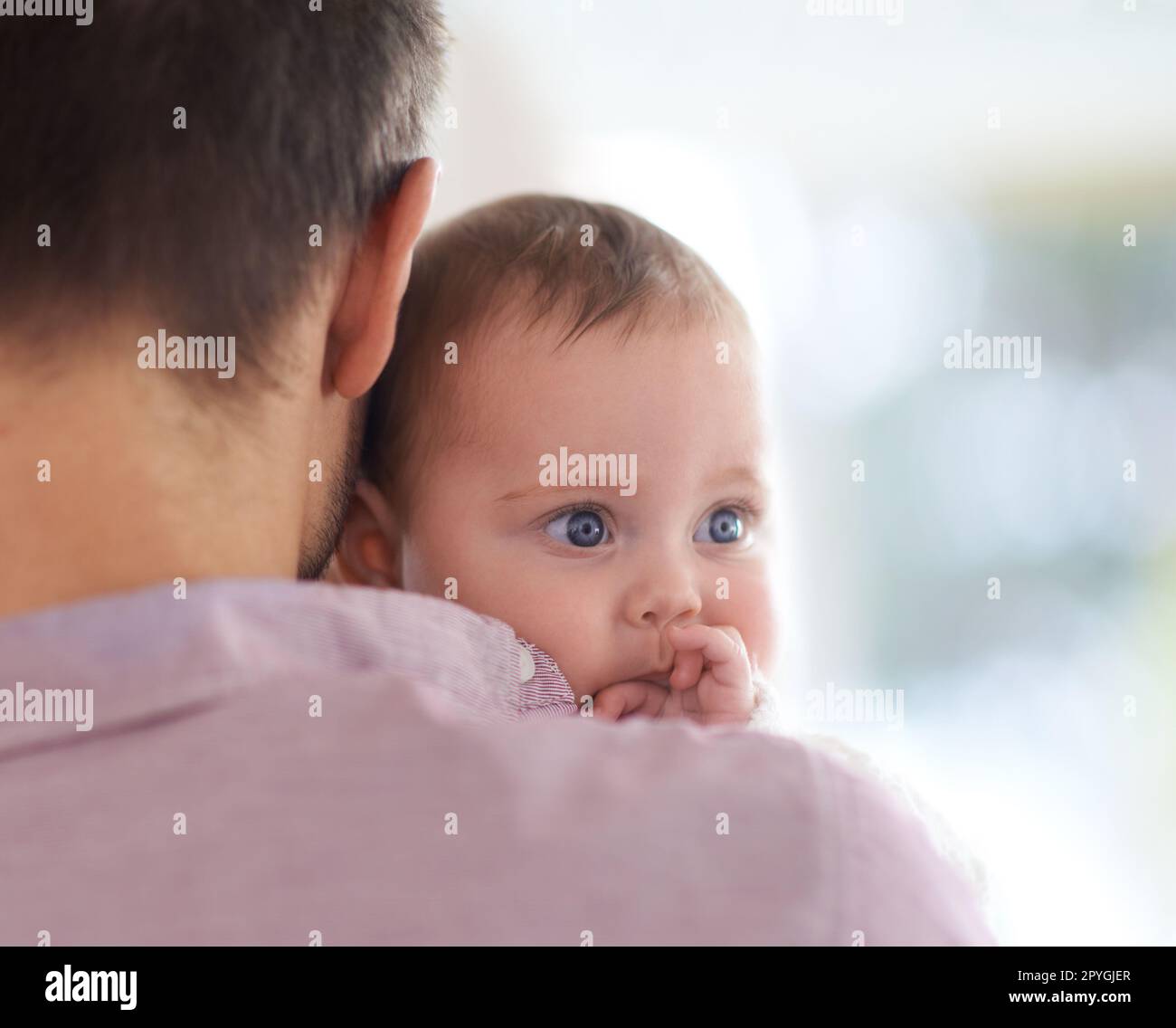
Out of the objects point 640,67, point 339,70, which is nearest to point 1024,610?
point 640,67

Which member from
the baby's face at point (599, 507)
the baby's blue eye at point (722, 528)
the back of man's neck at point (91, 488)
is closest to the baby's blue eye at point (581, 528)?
the baby's face at point (599, 507)

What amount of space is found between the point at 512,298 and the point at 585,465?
0.21 m

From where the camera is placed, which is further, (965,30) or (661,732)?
(965,30)

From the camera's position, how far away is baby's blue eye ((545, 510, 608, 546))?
1296mm

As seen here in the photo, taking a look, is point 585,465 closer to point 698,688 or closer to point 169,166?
point 698,688

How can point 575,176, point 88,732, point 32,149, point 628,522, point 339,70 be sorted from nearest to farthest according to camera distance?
1. point 88,732
2. point 32,149
3. point 339,70
4. point 628,522
5. point 575,176

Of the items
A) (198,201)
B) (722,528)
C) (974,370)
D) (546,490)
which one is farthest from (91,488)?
(974,370)

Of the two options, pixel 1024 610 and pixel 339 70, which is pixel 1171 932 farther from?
pixel 339 70

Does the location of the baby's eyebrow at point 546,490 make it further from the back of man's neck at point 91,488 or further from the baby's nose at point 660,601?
the back of man's neck at point 91,488

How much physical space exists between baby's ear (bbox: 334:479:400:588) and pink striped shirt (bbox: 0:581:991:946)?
643 mm

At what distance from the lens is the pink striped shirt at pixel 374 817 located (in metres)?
0.65

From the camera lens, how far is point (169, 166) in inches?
32.6

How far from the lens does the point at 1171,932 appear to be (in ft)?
9.70

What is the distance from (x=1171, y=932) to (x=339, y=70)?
2.86 m
